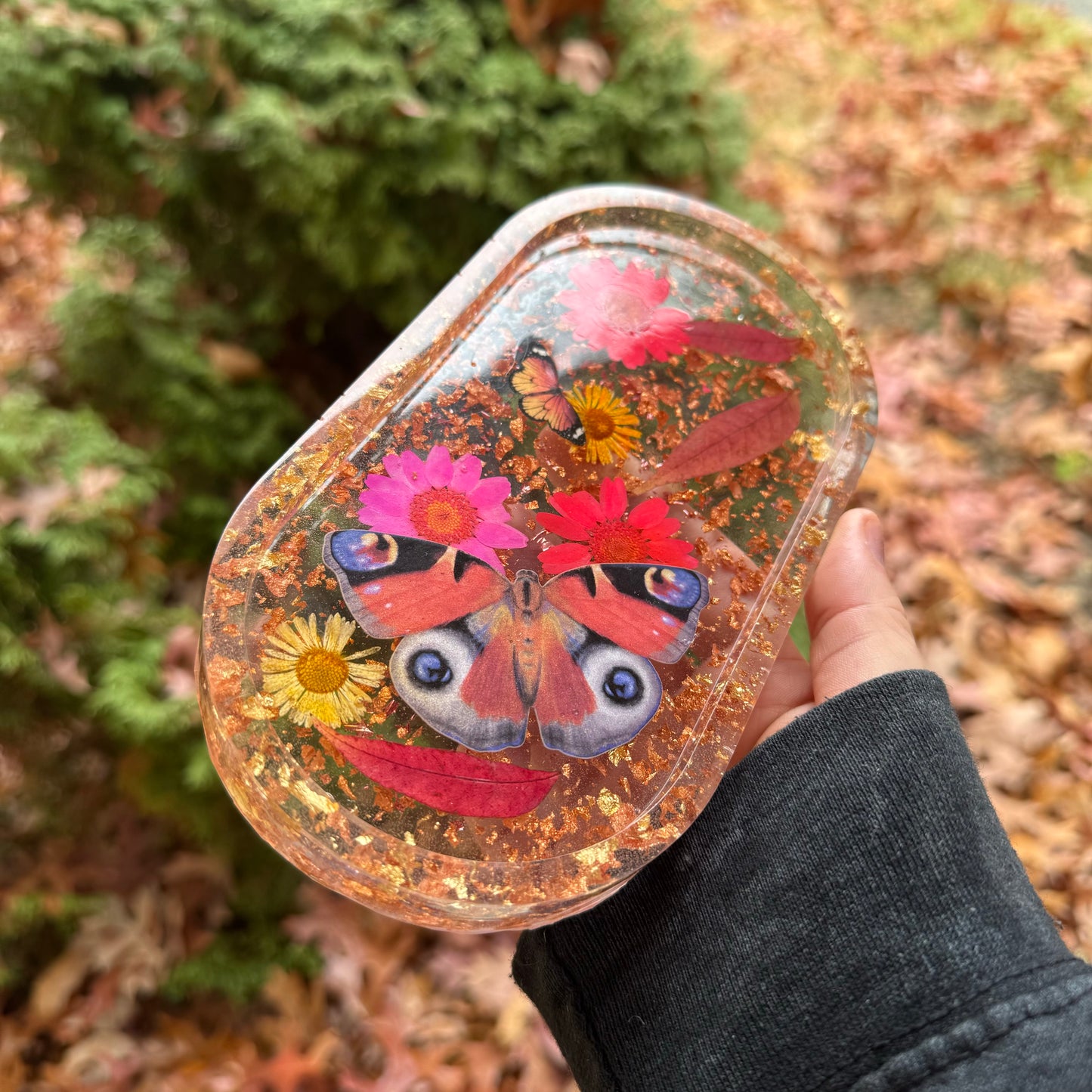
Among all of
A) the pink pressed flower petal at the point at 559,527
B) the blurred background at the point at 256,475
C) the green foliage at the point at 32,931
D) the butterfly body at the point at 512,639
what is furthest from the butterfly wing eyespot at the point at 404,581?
the green foliage at the point at 32,931

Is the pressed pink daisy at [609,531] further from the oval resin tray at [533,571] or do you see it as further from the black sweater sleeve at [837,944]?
the black sweater sleeve at [837,944]

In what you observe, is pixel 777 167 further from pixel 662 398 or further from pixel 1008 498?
pixel 662 398

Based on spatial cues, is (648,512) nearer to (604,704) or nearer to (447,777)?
(604,704)

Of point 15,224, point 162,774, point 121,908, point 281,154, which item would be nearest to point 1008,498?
point 281,154

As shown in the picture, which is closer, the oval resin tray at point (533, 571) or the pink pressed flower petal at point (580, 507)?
the oval resin tray at point (533, 571)

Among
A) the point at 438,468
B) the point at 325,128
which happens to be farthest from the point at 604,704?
the point at 325,128
